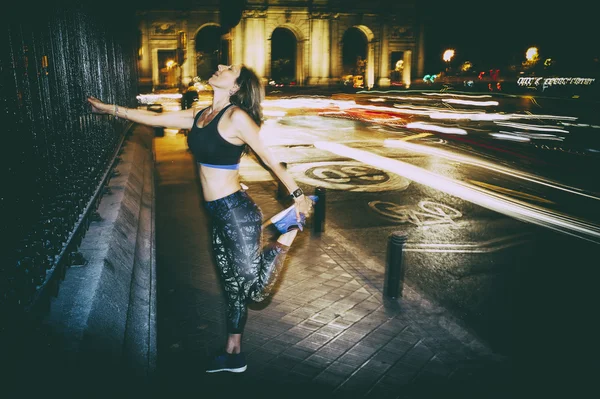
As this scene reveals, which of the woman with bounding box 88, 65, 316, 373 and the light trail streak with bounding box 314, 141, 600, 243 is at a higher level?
the woman with bounding box 88, 65, 316, 373

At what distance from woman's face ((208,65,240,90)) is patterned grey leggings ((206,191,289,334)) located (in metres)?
0.81

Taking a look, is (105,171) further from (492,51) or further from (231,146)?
(492,51)

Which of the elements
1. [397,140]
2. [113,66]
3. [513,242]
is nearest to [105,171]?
[113,66]

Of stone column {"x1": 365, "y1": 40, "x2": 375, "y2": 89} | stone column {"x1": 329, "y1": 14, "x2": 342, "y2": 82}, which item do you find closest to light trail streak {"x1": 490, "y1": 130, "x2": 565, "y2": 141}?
stone column {"x1": 329, "y1": 14, "x2": 342, "y2": 82}

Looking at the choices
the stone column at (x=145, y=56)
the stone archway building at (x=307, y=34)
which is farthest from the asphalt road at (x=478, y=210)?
the stone archway building at (x=307, y=34)

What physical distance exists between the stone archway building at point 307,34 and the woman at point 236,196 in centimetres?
4925

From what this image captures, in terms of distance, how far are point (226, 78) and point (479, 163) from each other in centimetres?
1078

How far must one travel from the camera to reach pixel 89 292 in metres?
3.45

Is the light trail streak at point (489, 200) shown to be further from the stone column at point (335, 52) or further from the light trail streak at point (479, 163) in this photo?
the stone column at point (335, 52)

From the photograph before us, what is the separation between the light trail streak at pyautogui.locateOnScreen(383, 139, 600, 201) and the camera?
9922 millimetres

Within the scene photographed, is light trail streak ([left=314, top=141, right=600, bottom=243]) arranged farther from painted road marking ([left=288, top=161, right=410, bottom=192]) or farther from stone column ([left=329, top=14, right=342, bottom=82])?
stone column ([left=329, top=14, right=342, bottom=82])

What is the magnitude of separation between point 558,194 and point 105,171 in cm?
873

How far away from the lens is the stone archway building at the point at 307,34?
167ft

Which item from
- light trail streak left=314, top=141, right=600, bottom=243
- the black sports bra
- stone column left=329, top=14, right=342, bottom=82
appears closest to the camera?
the black sports bra
